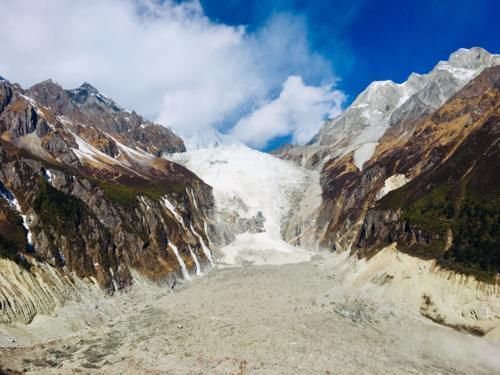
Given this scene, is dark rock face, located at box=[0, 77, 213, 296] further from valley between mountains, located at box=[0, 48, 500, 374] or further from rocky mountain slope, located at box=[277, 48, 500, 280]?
rocky mountain slope, located at box=[277, 48, 500, 280]

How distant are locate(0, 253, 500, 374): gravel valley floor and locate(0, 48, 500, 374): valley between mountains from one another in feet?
0.83

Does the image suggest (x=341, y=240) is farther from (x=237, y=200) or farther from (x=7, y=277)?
(x=7, y=277)

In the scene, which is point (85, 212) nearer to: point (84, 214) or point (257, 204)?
point (84, 214)

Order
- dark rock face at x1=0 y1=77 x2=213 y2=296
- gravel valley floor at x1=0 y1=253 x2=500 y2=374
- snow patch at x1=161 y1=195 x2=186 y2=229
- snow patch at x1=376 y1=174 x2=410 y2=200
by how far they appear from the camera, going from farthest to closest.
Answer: snow patch at x1=376 y1=174 x2=410 y2=200, snow patch at x1=161 y1=195 x2=186 y2=229, dark rock face at x1=0 y1=77 x2=213 y2=296, gravel valley floor at x1=0 y1=253 x2=500 y2=374

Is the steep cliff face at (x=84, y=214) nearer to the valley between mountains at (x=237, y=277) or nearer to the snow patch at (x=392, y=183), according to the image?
the valley between mountains at (x=237, y=277)

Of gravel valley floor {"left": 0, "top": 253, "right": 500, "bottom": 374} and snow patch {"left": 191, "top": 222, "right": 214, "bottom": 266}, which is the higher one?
snow patch {"left": 191, "top": 222, "right": 214, "bottom": 266}

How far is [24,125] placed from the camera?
124 meters

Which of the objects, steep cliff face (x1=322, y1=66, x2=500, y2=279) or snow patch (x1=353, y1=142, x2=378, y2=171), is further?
snow patch (x1=353, y1=142, x2=378, y2=171)

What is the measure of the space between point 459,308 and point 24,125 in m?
107

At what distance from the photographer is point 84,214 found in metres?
78.4

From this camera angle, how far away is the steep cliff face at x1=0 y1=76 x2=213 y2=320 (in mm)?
67062

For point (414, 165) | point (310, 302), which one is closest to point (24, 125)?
point (310, 302)

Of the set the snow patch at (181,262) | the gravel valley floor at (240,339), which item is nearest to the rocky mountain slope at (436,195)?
the gravel valley floor at (240,339)

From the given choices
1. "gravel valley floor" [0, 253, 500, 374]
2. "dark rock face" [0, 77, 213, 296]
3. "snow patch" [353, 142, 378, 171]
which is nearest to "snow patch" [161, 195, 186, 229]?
"dark rock face" [0, 77, 213, 296]
